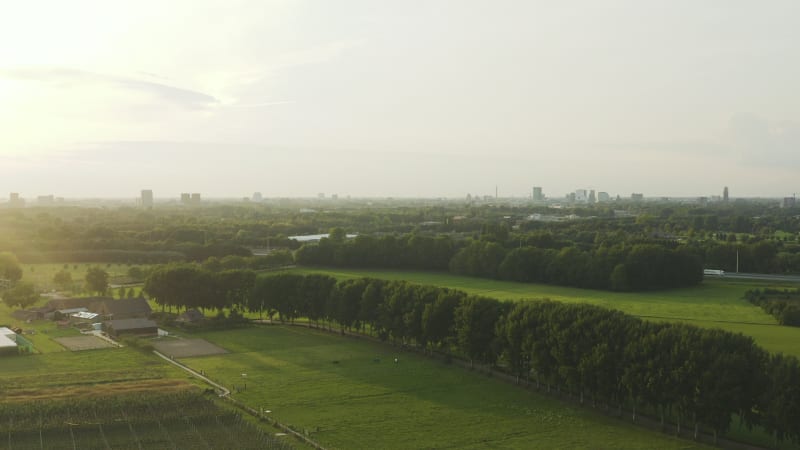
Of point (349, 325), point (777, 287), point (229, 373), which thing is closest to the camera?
point (229, 373)

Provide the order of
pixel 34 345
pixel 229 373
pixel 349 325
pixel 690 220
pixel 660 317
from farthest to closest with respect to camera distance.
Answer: pixel 690 220, pixel 660 317, pixel 349 325, pixel 34 345, pixel 229 373

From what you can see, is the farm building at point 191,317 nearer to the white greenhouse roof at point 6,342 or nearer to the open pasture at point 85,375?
the open pasture at point 85,375

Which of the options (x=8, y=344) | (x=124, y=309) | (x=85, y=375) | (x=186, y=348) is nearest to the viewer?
(x=85, y=375)

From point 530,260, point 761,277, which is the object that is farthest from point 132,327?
point 761,277

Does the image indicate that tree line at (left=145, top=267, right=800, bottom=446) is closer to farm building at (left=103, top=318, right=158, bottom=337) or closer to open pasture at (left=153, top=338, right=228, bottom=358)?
open pasture at (left=153, top=338, right=228, bottom=358)

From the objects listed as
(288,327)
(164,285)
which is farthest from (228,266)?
(288,327)

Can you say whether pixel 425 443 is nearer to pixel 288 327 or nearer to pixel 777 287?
pixel 288 327

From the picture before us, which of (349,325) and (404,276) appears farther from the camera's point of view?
(404,276)

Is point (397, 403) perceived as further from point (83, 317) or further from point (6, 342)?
point (83, 317)
